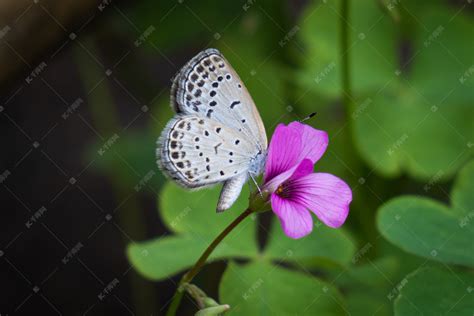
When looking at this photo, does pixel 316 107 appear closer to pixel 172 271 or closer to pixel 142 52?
pixel 142 52

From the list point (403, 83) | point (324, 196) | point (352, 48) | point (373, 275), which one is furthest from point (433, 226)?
point (352, 48)

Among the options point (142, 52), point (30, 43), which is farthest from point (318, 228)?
point (142, 52)

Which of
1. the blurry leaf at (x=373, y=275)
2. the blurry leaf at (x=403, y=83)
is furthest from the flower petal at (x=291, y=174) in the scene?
the blurry leaf at (x=403, y=83)

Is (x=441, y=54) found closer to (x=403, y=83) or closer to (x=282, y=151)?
(x=403, y=83)

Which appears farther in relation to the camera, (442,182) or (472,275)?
(442,182)

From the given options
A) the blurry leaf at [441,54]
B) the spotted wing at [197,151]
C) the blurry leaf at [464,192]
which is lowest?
the blurry leaf at [464,192]

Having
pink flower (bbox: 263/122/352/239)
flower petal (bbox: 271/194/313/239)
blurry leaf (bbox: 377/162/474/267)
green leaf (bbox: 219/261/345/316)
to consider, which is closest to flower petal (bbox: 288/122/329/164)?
pink flower (bbox: 263/122/352/239)

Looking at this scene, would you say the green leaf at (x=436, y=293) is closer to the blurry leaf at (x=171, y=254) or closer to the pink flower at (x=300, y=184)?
the pink flower at (x=300, y=184)
